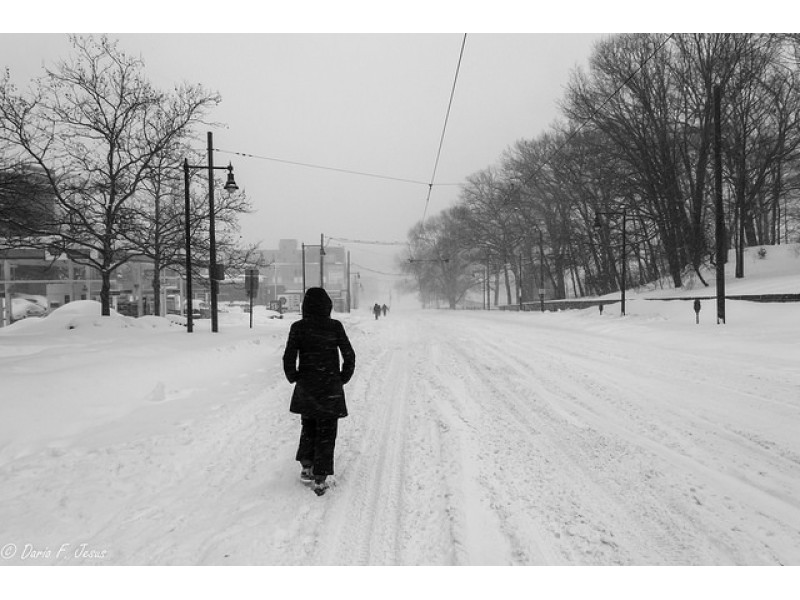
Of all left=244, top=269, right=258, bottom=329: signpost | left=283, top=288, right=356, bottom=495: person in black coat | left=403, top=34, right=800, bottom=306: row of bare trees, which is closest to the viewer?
left=283, top=288, right=356, bottom=495: person in black coat

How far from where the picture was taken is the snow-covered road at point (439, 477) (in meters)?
2.54

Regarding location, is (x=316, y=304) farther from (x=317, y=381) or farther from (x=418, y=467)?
(x=418, y=467)

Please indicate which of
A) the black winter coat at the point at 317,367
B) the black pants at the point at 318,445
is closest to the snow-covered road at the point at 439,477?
the black pants at the point at 318,445

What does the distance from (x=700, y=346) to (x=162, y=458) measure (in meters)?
12.1

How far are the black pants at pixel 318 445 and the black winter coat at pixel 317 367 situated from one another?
9cm

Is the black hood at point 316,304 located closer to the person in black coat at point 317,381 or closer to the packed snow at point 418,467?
the person in black coat at point 317,381

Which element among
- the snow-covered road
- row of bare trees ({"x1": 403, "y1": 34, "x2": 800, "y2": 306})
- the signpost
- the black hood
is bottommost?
the snow-covered road

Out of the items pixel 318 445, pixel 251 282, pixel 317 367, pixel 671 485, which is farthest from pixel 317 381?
pixel 251 282

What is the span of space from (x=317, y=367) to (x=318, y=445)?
630 millimetres

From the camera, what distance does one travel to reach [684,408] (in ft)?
17.5

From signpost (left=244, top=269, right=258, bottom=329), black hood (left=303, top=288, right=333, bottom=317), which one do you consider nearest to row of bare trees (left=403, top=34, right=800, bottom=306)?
signpost (left=244, top=269, right=258, bottom=329)

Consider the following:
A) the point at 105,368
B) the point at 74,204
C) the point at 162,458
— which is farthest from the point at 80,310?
the point at 162,458

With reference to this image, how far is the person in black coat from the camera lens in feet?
11.3

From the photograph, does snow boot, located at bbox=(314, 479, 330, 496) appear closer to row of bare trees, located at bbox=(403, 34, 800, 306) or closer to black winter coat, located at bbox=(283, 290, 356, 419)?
black winter coat, located at bbox=(283, 290, 356, 419)
